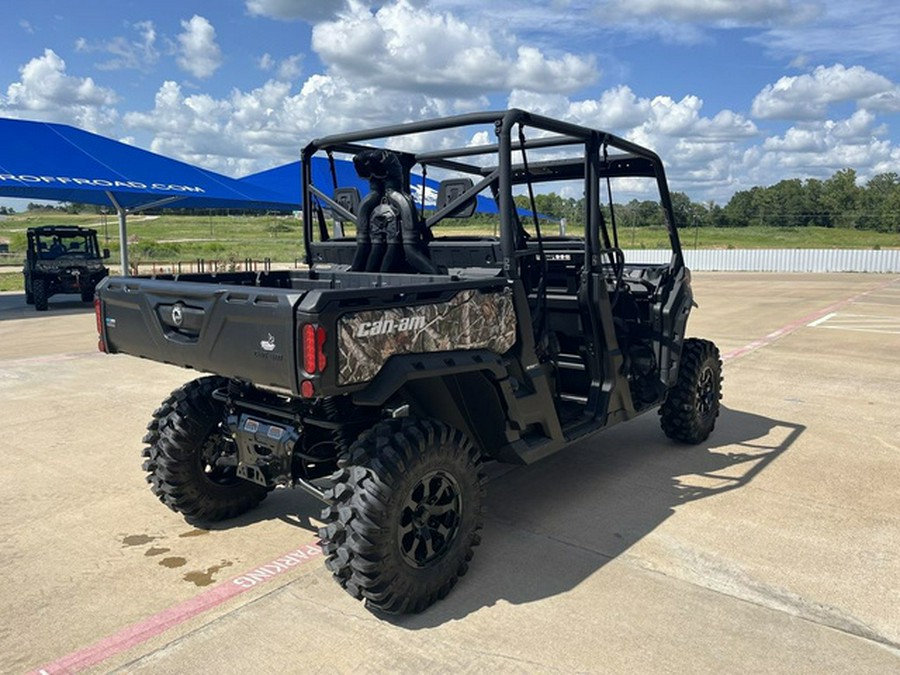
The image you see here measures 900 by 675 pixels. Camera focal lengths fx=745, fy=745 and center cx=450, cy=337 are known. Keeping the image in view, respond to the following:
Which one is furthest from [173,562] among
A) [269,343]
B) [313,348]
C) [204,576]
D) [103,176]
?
[103,176]

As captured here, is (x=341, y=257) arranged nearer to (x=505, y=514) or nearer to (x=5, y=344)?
(x=505, y=514)

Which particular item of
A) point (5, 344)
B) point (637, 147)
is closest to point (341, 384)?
point (637, 147)

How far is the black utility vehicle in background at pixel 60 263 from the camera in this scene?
690 inches

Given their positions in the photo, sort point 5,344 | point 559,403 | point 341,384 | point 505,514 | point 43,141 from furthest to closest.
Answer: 1. point 43,141
2. point 5,344
3. point 559,403
4. point 505,514
5. point 341,384

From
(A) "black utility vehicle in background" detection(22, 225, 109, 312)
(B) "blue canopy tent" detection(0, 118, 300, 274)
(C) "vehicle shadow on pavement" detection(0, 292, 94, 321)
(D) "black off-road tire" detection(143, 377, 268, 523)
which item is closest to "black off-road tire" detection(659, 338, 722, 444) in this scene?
(D) "black off-road tire" detection(143, 377, 268, 523)

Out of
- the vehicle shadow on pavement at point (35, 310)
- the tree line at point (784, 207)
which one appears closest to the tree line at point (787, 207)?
the tree line at point (784, 207)

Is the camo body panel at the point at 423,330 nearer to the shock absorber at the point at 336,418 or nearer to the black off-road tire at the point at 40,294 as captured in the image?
the shock absorber at the point at 336,418

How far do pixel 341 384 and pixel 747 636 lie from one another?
199cm

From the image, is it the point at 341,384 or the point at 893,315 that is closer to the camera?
the point at 341,384

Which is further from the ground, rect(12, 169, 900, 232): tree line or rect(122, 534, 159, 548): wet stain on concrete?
rect(12, 169, 900, 232): tree line

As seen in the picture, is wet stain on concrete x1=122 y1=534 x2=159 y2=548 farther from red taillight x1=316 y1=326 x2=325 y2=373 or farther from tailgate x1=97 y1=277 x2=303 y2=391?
red taillight x1=316 y1=326 x2=325 y2=373

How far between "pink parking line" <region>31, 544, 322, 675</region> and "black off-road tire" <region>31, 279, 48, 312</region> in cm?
1612

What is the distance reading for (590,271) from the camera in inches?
176

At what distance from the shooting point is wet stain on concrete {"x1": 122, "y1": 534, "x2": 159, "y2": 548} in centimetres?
406
